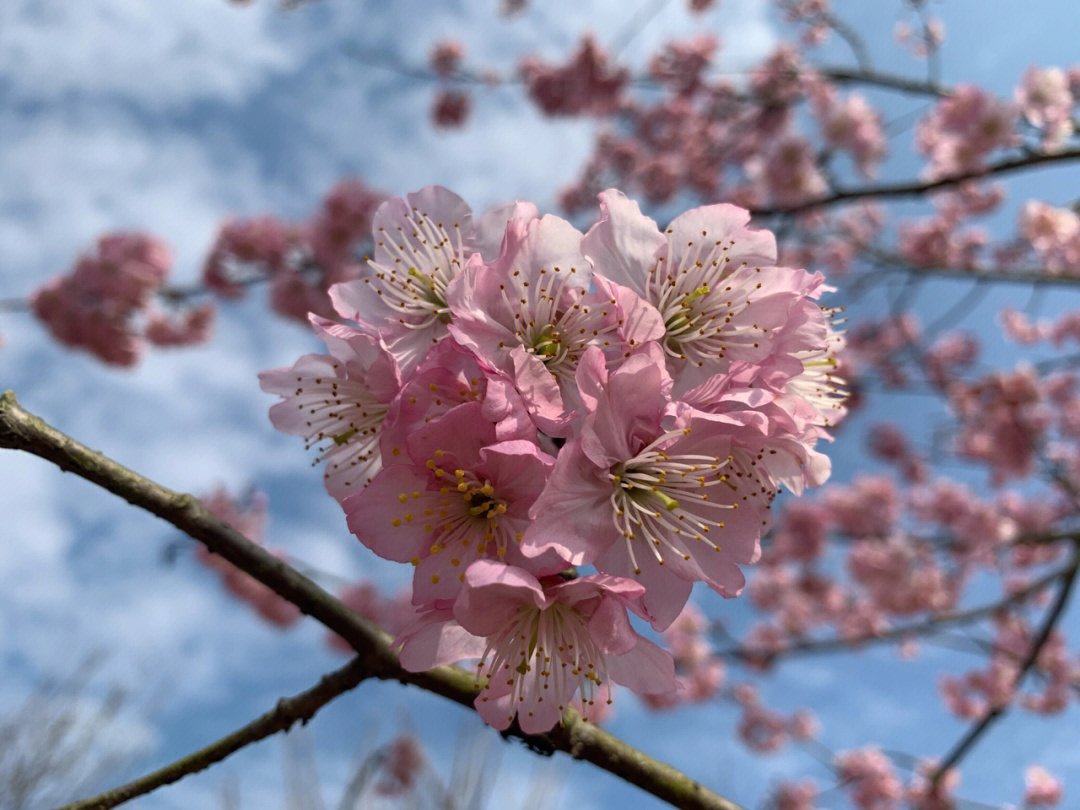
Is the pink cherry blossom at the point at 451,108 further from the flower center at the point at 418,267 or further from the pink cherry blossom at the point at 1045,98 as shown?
the flower center at the point at 418,267

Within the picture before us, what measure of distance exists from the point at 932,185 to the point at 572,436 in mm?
2866

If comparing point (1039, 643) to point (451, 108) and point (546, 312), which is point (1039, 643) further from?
point (451, 108)

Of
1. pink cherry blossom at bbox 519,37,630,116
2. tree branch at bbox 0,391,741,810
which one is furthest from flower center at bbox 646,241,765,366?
pink cherry blossom at bbox 519,37,630,116

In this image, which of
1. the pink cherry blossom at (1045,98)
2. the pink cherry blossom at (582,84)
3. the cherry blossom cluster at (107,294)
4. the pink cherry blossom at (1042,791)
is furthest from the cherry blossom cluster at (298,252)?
the pink cherry blossom at (1042,791)

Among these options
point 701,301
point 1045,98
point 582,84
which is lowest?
point 701,301

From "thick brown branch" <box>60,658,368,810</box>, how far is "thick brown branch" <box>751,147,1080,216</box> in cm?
293

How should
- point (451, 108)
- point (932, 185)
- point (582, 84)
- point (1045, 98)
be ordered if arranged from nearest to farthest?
point (932, 185) → point (1045, 98) → point (582, 84) → point (451, 108)

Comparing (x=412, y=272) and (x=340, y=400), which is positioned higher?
(x=412, y=272)

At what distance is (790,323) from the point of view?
38.5 inches

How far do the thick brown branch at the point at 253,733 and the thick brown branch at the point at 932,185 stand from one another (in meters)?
2.93

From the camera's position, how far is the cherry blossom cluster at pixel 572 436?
0.86 metres

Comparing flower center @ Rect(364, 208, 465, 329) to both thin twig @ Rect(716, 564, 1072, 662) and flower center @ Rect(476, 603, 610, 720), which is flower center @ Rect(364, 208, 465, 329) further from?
thin twig @ Rect(716, 564, 1072, 662)

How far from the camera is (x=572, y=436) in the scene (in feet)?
2.91

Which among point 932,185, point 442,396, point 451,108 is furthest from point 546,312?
point 451,108
